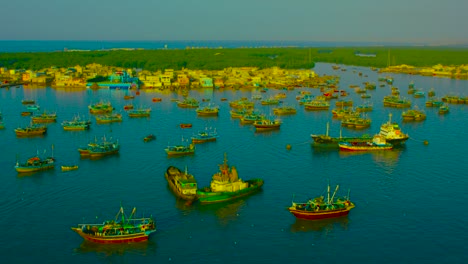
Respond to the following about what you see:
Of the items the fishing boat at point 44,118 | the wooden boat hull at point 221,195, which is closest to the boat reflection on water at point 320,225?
the wooden boat hull at point 221,195

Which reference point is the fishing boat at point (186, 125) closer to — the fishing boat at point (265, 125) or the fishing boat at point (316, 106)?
the fishing boat at point (265, 125)

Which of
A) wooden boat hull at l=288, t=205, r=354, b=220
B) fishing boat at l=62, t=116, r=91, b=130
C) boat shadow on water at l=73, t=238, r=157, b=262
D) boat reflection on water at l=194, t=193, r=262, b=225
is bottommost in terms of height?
boat shadow on water at l=73, t=238, r=157, b=262

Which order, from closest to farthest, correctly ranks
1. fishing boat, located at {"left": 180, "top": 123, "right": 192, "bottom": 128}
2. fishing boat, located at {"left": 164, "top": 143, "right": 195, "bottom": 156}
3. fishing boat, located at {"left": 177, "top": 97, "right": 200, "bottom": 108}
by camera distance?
fishing boat, located at {"left": 164, "top": 143, "right": 195, "bottom": 156}
fishing boat, located at {"left": 180, "top": 123, "right": 192, "bottom": 128}
fishing boat, located at {"left": 177, "top": 97, "right": 200, "bottom": 108}

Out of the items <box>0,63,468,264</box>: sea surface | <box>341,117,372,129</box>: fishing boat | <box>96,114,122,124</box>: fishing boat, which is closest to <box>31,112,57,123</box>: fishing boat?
<box>0,63,468,264</box>: sea surface

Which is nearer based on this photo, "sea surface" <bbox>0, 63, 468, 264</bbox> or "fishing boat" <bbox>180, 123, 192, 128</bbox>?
"sea surface" <bbox>0, 63, 468, 264</bbox>

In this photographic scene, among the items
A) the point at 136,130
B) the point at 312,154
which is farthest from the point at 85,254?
the point at 136,130

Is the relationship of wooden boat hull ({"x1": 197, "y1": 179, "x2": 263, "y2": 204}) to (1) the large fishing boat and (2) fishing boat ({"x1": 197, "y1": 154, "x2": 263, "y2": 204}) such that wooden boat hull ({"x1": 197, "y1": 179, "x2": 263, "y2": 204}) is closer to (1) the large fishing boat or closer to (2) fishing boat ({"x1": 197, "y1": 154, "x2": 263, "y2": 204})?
(2) fishing boat ({"x1": 197, "y1": 154, "x2": 263, "y2": 204})
